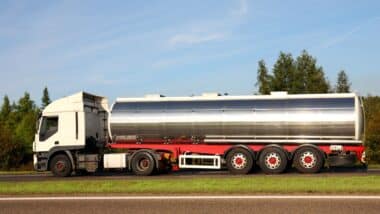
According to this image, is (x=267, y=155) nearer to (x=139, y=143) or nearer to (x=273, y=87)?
(x=139, y=143)

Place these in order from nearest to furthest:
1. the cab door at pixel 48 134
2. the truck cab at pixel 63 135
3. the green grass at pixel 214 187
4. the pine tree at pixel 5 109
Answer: the green grass at pixel 214 187 → the truck cab at pixel 63 135 → the cab door at pixel 48 134 → the pine tree at pixel 5 109

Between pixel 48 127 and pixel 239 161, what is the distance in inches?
315

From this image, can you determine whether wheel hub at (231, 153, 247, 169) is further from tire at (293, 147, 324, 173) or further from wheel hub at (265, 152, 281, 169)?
tire at (293, 147, 324, 173)

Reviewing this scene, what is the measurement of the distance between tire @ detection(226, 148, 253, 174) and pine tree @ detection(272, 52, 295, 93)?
41.5 m

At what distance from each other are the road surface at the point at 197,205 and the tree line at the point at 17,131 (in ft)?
37.7

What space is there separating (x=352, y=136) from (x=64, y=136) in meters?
11.2

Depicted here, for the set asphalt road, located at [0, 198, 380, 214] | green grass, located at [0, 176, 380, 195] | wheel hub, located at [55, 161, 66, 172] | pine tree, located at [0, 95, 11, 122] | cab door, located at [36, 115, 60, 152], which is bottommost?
asphalt road, located at [0, 198, 380, 214]

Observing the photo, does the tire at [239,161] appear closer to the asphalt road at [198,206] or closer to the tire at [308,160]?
the tire at [308,160]

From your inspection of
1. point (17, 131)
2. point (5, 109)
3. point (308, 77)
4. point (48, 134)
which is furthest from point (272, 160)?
point (5, 109)

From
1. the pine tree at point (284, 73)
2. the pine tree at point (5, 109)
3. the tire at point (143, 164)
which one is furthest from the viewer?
the pine tree at point (5, 109)

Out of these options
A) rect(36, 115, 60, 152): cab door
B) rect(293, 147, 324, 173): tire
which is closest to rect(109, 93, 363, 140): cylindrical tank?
rect(293, 147, 324, 173): tire

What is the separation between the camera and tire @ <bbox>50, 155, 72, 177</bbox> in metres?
20.4

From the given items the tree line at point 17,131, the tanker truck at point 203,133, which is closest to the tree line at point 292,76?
the tree line at point 17,131

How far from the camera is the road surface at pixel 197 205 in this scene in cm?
923
